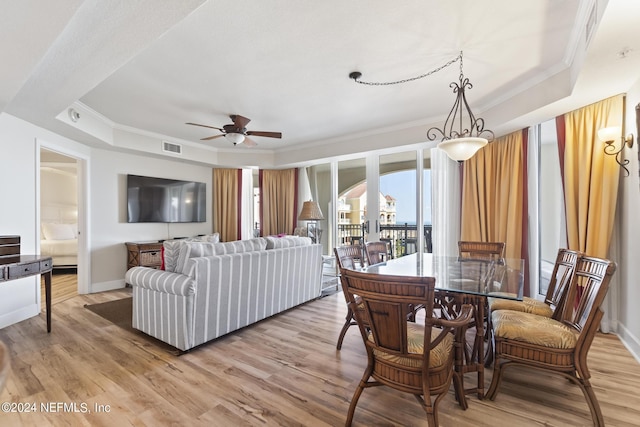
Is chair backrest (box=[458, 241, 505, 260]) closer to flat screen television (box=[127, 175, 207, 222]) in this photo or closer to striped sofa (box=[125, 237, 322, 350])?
striped sofa (box=[125, 237, 322, 350])

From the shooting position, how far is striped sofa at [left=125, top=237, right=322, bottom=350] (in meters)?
2.51

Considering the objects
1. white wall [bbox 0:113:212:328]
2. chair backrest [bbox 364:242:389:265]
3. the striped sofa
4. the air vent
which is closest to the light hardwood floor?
the striped sofa

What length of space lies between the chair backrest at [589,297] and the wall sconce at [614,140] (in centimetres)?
140

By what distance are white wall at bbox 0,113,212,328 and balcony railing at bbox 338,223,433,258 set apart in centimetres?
321

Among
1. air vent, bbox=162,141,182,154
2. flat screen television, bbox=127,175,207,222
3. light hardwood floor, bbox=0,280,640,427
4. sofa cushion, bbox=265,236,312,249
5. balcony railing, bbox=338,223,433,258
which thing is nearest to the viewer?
light hardwood floor, bbox=0,280,640,427

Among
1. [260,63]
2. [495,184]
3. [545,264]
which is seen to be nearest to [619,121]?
[495,184]

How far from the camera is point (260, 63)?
105 inches

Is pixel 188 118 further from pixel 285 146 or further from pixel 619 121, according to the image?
pixel 619 121

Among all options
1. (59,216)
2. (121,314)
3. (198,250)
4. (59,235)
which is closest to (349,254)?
(198,250)

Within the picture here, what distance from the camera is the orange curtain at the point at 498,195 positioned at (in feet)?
12.1

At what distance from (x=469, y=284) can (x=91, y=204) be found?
5277mm

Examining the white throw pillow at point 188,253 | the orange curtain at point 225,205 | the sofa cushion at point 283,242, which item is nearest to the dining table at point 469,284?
the sofa cushion at point 283,242

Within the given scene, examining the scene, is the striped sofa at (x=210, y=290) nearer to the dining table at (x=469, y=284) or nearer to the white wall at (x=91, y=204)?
the dining table at (x=469, y=284)

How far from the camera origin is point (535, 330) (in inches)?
71.4
